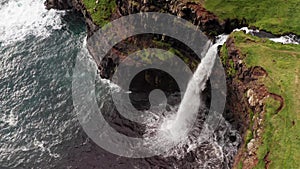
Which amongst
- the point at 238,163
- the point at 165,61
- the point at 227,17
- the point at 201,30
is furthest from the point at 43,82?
the point at 238,163

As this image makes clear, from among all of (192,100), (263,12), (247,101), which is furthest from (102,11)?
(247,101)

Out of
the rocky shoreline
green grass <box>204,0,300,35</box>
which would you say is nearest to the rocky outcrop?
the rocky shoreline

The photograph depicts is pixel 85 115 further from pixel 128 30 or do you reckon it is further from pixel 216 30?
pixel 216 30

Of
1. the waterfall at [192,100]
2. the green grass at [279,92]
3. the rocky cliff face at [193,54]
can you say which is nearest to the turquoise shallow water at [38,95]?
the rocky cliff face at [193,54]

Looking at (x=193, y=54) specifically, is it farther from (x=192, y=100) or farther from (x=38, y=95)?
(x=38, y=95)

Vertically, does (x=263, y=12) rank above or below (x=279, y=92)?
above

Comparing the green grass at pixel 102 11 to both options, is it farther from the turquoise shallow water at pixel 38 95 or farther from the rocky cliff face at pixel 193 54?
the turquoise shallow water at pixel 38 95

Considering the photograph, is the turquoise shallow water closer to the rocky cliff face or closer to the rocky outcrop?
the rocky cliff face
